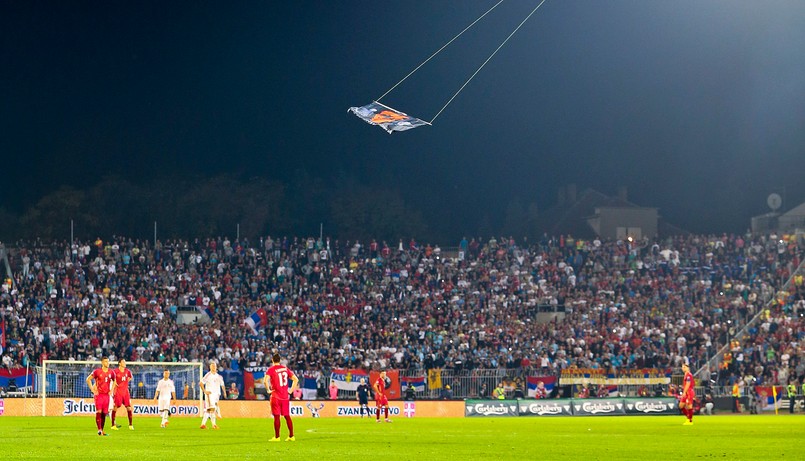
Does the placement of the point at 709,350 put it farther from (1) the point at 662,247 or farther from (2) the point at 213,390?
(2) the point at 213,390

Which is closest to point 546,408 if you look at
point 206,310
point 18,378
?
point 206,310

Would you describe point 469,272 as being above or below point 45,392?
above

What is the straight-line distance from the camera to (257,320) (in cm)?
5328

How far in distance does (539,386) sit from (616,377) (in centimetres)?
328

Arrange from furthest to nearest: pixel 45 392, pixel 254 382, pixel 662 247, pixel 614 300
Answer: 1. pixel 662 247
2. pixel 614 300
3. pixel 254 382
4. pixel 45 392

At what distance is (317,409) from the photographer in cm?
4272

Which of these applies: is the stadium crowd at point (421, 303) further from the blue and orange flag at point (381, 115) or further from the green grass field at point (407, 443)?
the blue and orange flag at point (381, 115)

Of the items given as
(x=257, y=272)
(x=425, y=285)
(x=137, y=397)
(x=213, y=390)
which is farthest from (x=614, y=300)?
(x=213, y=390)

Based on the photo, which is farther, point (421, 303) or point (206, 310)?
point (421, 303)

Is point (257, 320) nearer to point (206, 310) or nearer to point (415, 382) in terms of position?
point (206, 310)

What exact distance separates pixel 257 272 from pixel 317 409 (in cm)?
1728

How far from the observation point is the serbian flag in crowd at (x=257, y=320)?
52.8 metres

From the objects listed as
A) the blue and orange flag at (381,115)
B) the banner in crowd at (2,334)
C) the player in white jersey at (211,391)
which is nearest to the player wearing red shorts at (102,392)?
the player in white jersey at (211,391)

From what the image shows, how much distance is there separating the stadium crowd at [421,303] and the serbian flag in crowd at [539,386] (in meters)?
1.07
